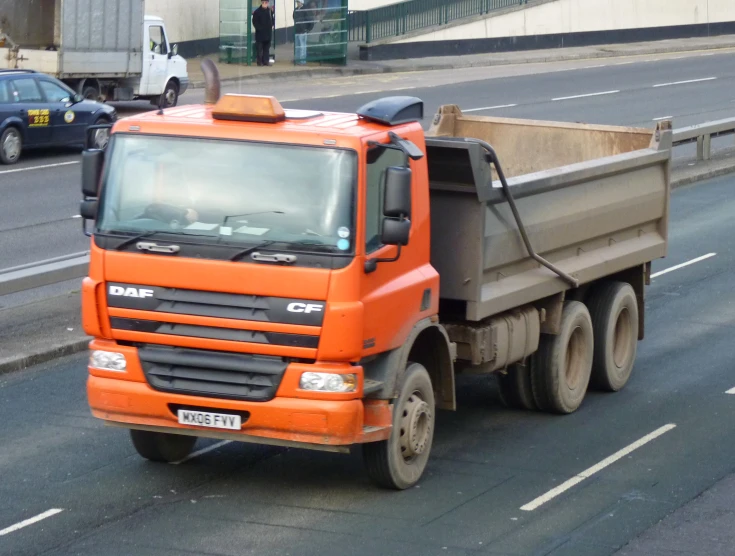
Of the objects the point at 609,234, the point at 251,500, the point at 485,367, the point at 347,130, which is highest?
the point at 347,130

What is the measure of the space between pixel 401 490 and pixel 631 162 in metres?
3.96

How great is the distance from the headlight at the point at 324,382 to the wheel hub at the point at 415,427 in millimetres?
720

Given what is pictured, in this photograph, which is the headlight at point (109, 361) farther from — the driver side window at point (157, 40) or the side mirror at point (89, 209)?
the driver side window at point (157, 40)

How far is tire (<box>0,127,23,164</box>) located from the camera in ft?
77.1

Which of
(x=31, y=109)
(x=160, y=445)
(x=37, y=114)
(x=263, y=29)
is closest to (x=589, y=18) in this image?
(x=263, y=29)

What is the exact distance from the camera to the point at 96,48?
3078 cm

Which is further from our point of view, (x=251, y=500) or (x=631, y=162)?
(x=631, y=162)

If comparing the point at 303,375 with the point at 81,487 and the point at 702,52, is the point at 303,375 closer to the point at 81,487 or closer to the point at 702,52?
the point at 81,487

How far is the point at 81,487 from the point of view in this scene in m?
8.24

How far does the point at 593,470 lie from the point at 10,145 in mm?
17096

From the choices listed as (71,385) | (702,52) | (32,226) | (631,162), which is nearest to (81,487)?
(71,385)

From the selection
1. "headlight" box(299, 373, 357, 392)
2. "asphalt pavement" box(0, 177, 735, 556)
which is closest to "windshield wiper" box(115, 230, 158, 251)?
"headlight" box(299, 373, 357, 392)

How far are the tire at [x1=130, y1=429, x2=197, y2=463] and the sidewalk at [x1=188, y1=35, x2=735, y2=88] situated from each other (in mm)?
28939

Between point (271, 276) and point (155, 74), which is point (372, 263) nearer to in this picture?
point (271, 276)
